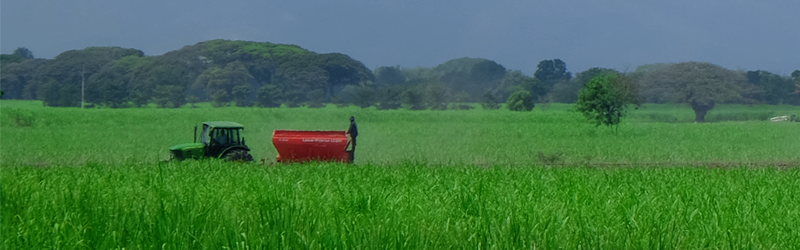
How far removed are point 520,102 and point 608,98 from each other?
2097 cm

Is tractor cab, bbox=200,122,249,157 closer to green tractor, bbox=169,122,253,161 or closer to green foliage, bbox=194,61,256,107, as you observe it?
green tractor, bbox=169,122,253,161

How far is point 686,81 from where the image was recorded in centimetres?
6612

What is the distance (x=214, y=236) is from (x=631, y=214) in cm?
374

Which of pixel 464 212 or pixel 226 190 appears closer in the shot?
pixel 464 212

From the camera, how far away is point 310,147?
16.5 meters

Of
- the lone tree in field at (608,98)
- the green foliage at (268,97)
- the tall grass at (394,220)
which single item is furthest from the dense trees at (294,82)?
the tall grass at (394,220)

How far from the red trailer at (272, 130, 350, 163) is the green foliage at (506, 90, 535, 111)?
42.9 metres

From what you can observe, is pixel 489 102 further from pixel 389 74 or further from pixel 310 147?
pixel 310 147

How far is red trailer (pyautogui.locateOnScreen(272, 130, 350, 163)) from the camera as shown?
16391 mm

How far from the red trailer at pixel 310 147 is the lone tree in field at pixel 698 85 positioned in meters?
52.9

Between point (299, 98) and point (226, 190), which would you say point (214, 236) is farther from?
point (299, 98)

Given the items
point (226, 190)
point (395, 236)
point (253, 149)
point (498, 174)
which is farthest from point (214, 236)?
point (253, 149)

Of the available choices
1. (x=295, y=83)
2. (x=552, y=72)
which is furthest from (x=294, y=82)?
(x=552, y=72)

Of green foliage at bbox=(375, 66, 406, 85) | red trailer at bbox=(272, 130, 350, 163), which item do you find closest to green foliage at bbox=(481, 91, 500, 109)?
green foliage at bbox=(375, 66, 406, 85)
